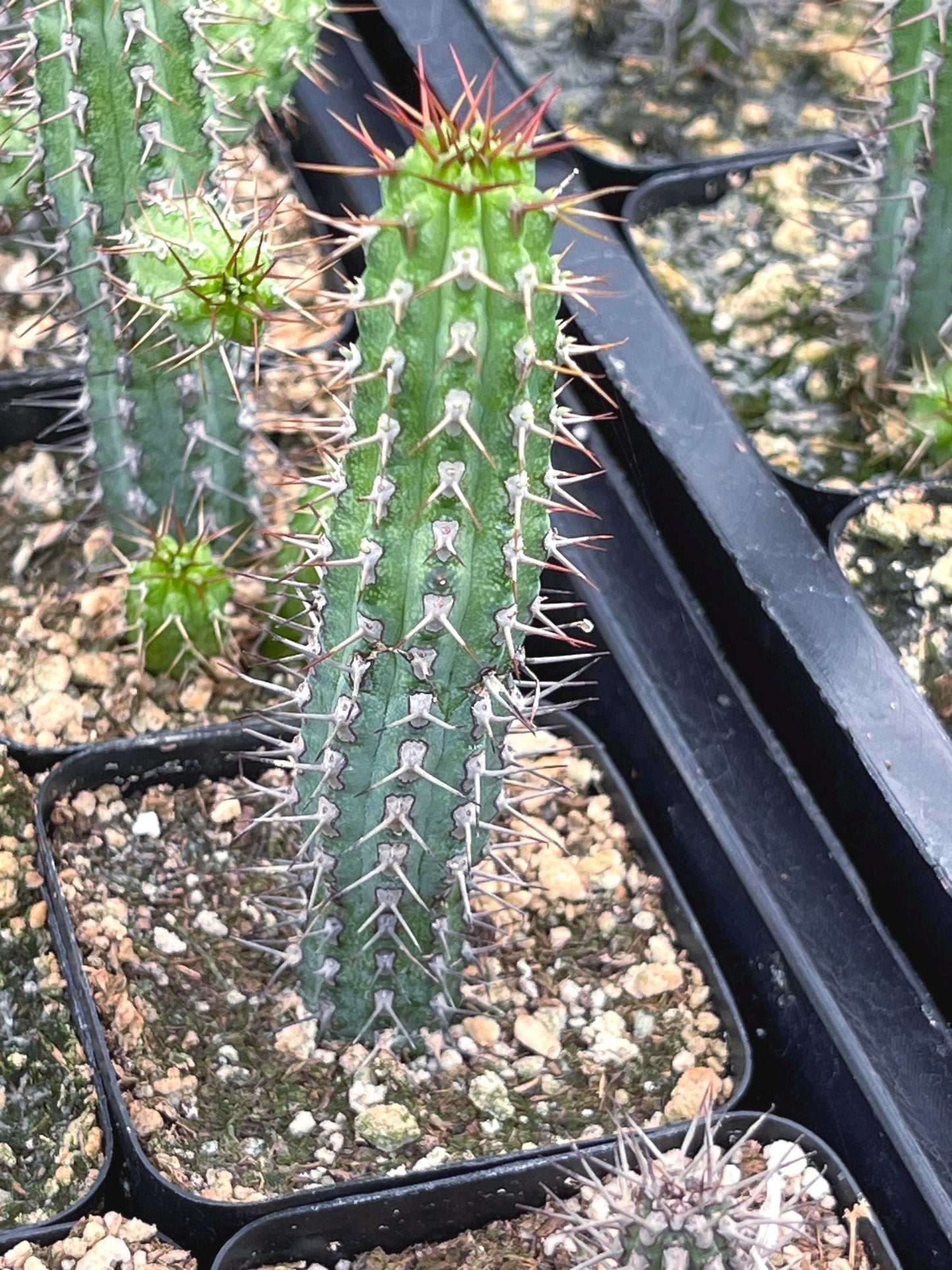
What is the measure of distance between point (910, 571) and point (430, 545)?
0.86 meters

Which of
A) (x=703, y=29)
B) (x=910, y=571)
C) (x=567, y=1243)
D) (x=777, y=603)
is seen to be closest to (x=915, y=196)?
(x=910, y=571)

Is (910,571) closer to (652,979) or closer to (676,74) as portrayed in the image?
(652,979)

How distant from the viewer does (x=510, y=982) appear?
1.43m

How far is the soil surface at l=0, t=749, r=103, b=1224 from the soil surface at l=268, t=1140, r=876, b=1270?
0.20m

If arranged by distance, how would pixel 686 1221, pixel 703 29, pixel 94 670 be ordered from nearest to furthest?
pixel 686 1221, pixel 94 670, pixel 703 29

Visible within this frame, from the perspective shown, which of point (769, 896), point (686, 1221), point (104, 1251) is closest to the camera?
point (686, 1221)

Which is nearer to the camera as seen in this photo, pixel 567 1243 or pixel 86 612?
pixel 567 1243

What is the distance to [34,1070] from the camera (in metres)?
1.33

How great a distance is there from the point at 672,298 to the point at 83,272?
34.6 inches

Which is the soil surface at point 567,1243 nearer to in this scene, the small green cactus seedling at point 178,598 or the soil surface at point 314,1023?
the soil surface at point 314,1023

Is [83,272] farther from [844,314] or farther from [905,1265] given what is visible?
[905,1265]

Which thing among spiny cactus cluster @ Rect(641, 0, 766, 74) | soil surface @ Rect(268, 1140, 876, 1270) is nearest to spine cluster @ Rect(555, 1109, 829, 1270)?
soil surface @ Rect(268, 1140, 876, 1270)

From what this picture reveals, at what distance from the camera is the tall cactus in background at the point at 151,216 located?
1.30m

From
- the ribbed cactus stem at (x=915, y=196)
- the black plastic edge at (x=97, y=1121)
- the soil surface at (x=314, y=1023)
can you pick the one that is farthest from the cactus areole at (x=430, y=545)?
the ribbed cactus stem at (x=915, y=196)
